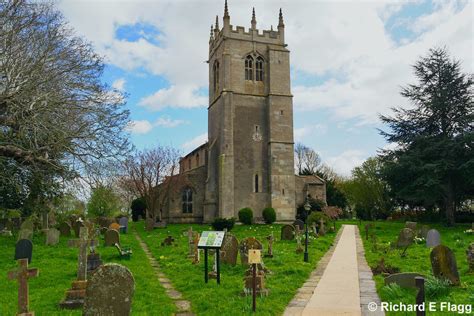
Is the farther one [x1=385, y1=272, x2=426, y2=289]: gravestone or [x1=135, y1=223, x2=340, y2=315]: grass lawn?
[x1=385, y1=272, x2=426, y2=289]: gravestone

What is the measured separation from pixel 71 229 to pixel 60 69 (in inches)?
399

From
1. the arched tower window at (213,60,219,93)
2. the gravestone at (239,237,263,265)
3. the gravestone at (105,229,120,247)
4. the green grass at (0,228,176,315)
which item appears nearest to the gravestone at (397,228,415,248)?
the gravestone at (239,237,263,265)

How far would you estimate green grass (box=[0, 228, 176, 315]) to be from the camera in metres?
7.98

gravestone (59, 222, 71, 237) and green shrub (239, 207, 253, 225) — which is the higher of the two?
green shrub (239, 207, 253, 225)

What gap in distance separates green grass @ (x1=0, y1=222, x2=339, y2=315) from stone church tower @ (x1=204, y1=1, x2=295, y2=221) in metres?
17.1

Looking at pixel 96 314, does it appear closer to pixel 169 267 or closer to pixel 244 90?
pixel 169 267

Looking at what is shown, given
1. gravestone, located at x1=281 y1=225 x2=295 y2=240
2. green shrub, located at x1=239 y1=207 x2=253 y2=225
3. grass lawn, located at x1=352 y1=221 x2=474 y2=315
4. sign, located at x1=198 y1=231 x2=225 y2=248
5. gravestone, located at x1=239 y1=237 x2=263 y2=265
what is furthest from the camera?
green shrub, located at x1=239 y1=207 x2=253 y2=225

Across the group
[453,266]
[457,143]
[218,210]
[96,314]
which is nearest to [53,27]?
[96,314]

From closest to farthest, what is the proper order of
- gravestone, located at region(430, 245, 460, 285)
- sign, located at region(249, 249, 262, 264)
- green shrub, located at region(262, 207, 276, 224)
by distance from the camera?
sign, located at region(249, 249, 262, 264) < gravestone, located at region(430, 245, 460, 285) < green shrub, located at region(262, 207, 276, 224)

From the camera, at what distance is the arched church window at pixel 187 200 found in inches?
1426

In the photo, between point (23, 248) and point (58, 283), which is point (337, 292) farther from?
point (23, 248)

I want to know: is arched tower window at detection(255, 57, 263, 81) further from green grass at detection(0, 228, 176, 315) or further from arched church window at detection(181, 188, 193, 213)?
green grass at detection(0, 228, 176, 315)

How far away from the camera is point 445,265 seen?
9.38 m

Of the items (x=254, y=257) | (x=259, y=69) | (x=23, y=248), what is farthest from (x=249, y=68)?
(x=254, y=257)
